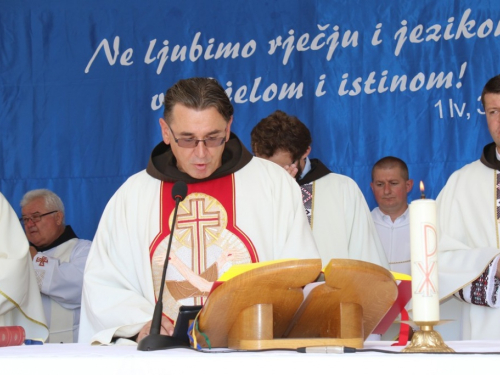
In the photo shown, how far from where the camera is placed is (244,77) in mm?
7031

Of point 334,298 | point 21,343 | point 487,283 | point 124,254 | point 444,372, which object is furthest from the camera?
point 487,283

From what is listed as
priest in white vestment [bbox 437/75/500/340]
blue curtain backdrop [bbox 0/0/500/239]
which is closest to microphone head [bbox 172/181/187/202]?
priest in white vestment [bbox 437/75/500/340]

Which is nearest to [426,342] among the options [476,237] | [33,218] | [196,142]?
[196,142]

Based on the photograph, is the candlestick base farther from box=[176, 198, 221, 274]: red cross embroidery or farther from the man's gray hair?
the man's gray hair

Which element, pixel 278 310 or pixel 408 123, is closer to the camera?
pixel 278 310

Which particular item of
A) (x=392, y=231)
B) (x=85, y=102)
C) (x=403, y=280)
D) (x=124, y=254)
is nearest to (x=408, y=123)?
(x=392, y=231)

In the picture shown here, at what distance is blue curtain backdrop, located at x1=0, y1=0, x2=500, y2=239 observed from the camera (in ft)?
22.0

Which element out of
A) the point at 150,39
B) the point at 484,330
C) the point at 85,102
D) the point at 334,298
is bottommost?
the point at 484,330

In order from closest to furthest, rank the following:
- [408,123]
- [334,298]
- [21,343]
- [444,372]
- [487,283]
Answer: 1. [444,372]
2. [334,298]
3. [21,343]
4. [487,283]
5. [408,123]

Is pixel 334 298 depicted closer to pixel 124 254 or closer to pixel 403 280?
pixel 403 280

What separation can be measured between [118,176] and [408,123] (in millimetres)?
2351

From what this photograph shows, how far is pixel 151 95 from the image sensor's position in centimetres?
709

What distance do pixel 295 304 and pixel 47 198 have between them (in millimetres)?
4636

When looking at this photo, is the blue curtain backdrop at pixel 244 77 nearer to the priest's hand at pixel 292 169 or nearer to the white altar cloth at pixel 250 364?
the priest's hand at pixel 292 169
